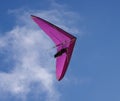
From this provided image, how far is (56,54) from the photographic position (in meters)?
52.8

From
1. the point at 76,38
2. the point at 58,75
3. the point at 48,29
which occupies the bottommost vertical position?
the point at 58,75

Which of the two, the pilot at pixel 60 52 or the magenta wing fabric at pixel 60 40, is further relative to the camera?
the pilot at pixel 60 52

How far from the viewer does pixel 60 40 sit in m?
53.1

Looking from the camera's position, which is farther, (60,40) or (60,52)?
(60,40)

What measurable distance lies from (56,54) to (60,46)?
1244 mm

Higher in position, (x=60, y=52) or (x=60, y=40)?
(x=60, y=40)

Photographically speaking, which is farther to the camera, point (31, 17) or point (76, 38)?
point (31, 17)

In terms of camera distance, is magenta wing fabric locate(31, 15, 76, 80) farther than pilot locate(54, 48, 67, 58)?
No

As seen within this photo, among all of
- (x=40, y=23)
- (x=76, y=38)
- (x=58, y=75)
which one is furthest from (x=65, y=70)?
(x=40, y=23)

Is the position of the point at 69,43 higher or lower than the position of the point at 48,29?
lower

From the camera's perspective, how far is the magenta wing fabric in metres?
50.8

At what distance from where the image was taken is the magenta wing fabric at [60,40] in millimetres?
50812

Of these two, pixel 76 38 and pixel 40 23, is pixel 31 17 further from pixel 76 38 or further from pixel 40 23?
pixel 76 38

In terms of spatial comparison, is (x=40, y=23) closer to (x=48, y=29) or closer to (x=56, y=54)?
(x=48, y=29)
